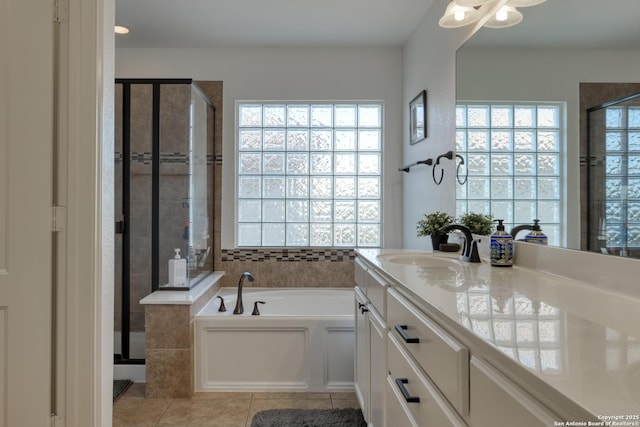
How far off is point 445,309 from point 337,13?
8.38 feet

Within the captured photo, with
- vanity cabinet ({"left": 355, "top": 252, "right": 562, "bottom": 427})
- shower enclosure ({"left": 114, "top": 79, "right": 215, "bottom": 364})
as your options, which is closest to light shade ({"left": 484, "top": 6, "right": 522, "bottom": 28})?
vanity cabinet ({"left": 355, "top": 252, "right": 562, "bottom": 427})

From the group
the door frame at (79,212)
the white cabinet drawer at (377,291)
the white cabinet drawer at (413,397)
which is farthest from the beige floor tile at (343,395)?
the door frame at (79,212)

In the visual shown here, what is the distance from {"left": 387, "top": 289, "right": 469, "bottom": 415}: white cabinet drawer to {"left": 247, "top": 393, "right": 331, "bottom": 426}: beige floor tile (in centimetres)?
133

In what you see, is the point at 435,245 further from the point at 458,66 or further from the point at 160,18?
the point at 160,18

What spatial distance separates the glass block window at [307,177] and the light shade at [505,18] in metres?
1.71

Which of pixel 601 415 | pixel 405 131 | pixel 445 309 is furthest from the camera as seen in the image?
pixel 405 131

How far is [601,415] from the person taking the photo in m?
0.42

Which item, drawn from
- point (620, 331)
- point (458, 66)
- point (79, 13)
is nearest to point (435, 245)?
point (458, 66)

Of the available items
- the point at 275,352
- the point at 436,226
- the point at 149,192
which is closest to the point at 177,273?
the point at 149,192

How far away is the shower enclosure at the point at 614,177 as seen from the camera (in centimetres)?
103

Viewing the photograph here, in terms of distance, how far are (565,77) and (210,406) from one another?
2.51 m

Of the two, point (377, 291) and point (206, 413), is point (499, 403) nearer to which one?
point (377, 291)

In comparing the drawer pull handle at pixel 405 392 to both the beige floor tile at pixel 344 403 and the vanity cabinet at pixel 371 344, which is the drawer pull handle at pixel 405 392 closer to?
the vanity cabinet at pixel 371 344

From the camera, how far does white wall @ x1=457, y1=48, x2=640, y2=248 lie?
1.13 m
